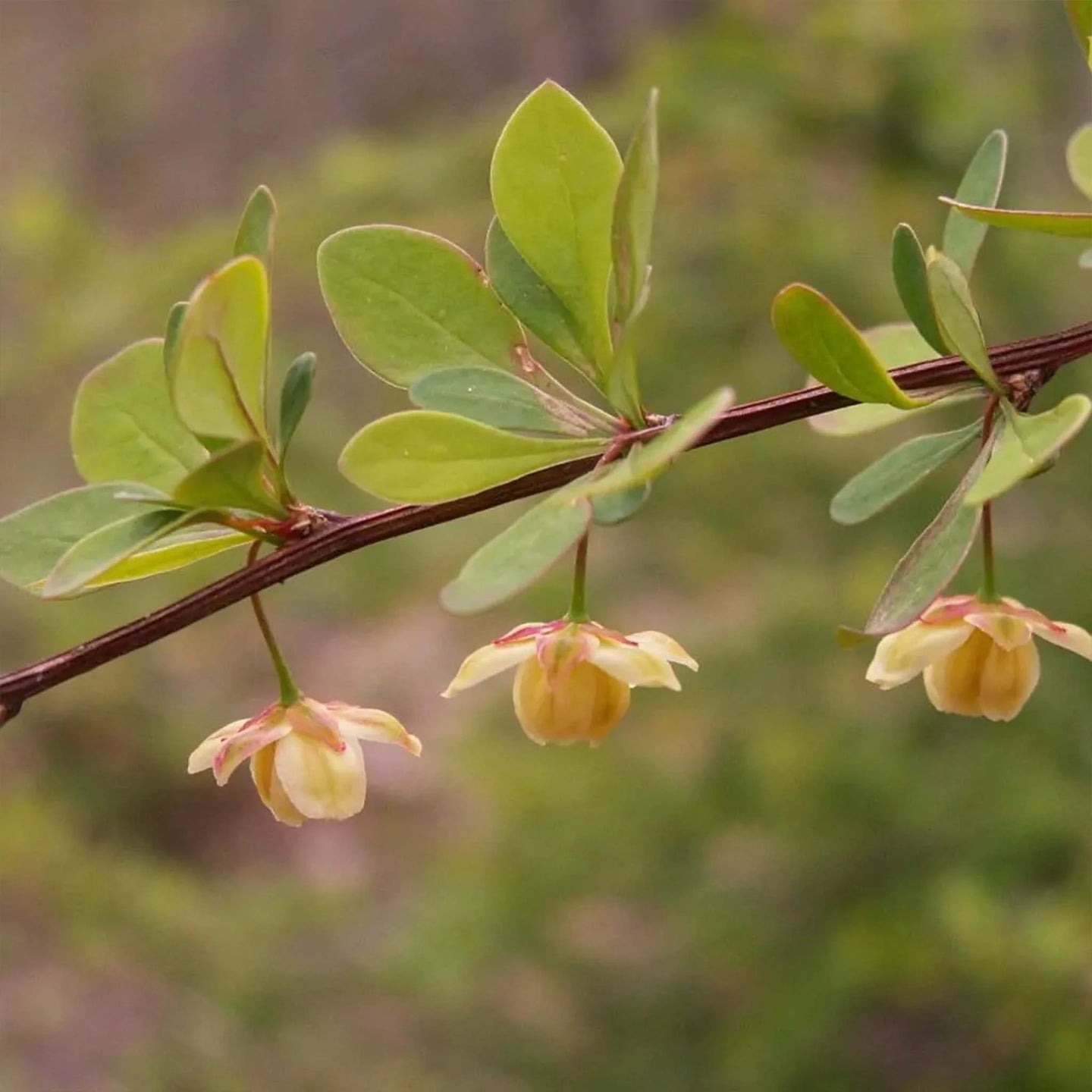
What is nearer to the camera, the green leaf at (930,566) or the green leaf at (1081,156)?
the green leaf at (930,566)

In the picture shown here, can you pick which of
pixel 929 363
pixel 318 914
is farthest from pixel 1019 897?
pixel 929 363

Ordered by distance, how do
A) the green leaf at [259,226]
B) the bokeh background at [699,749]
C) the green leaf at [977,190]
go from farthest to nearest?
the bokeh background at [699,749] → the green leaf at [977,190] → the green leaf at [259,226]

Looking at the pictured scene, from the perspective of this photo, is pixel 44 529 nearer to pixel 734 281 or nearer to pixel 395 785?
pixel 734 281

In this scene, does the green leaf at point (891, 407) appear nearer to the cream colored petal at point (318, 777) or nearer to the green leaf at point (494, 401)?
the green leaf at point (494, 401)

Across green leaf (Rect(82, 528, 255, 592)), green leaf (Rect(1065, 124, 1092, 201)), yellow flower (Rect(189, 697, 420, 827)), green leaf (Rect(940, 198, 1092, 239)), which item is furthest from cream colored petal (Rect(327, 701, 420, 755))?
green leaf (Rect(1065, 124, 1092, 201))

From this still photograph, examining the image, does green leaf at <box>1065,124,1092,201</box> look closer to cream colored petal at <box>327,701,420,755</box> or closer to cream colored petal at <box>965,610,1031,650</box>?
cream colored petal at <box>965,610,1031,650</box>

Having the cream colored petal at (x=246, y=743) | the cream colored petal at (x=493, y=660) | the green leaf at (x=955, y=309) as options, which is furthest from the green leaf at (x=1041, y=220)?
the cream colored petal at (x=246, y=743)

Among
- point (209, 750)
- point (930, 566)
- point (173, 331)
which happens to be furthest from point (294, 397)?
point (930, 566)
